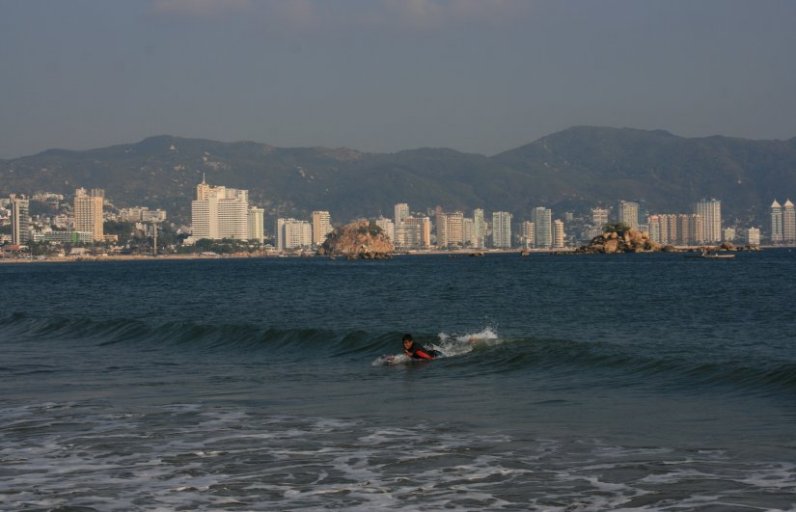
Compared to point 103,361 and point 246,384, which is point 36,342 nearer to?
point 103,361

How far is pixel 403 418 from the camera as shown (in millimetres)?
17375

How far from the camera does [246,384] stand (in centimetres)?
2264

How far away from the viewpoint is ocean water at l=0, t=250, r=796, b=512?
12.0 metres

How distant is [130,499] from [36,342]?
998 inches

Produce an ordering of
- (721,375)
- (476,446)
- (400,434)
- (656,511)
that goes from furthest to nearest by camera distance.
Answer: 1. (721,375)
2. (400,434)
3. (476,446)
4. (656,511)

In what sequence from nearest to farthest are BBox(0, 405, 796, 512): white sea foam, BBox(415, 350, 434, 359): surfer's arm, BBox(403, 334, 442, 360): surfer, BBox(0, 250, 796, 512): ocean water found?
BBox(0, 405, 796, 512): white sea foam → BBox(0, 250, 796, 512): ocean water → BBox(403, 334, 442, 360): surfer → BBox(415, 350, 434, 359): surfer's arm

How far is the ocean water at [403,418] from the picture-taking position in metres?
12.0

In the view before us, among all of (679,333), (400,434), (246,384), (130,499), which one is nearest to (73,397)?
(246,384)

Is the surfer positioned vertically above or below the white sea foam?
above

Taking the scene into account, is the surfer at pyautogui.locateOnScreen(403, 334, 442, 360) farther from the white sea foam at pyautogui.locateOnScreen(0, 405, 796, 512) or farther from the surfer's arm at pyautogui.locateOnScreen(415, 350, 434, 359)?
the white sea foam at pyautogui.locateOnScreen(0, 405, 796, 512)

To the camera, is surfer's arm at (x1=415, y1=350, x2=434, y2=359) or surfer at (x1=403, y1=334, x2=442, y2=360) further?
surfer's arm at (x1=415, y1=350, x2=434, y2=359)

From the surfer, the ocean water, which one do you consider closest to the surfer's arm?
the surfer

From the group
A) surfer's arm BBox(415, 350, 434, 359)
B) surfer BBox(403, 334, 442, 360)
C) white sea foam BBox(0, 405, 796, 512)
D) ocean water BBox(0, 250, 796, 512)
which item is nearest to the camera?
white sea foam BBox(0, 405, 796, 512)

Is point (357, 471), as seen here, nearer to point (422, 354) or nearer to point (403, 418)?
point (403, 418)
